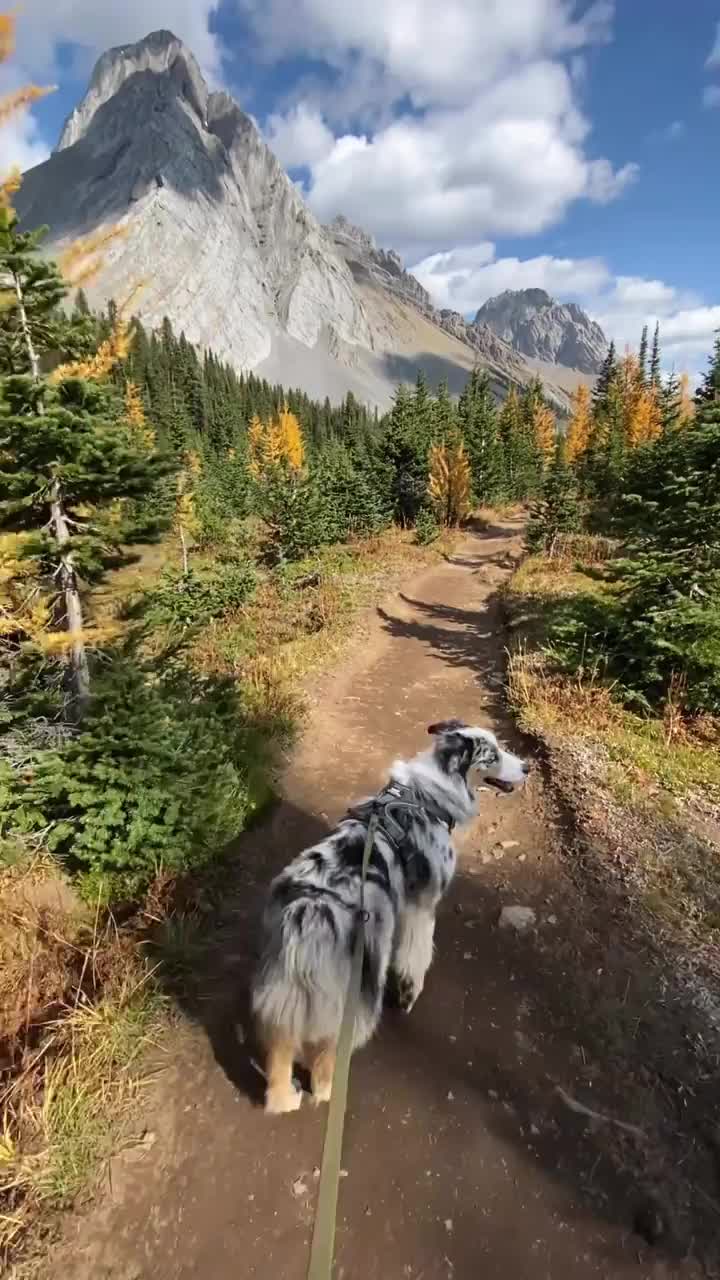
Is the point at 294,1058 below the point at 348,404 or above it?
below

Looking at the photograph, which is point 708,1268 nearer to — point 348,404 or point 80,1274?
point 80,1274

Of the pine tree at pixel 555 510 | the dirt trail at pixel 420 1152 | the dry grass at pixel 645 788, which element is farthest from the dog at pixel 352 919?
the pine tree at pixel 555 510

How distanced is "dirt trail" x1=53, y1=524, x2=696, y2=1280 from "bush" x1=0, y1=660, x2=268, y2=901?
791 mm

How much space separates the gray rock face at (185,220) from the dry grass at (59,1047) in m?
159

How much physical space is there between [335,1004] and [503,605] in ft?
44.5

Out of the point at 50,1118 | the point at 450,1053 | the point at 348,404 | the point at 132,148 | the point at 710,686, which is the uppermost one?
the point at 132,148

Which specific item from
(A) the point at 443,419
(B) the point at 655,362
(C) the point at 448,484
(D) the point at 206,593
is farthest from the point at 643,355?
(D) the point at 206,593

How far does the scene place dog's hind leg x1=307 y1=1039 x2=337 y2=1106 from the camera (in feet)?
11.1

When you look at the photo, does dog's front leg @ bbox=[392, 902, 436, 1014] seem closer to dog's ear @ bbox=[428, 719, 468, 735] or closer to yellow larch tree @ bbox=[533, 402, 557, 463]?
dog's ear @ bbox=[428, 719, 468, 735]

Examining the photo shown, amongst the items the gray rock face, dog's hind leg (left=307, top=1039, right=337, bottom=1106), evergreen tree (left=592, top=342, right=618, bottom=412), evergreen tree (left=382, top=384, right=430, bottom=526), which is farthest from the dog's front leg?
the gray rock face

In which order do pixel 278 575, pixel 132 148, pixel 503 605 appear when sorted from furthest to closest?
pixel 132 148, pixel 278 575, pixel 503 605

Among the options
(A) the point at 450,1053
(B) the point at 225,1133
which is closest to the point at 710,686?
(A) the point at 450,1053

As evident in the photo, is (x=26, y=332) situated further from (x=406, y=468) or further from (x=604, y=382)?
(x=604, y=382)

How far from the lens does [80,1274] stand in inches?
109
